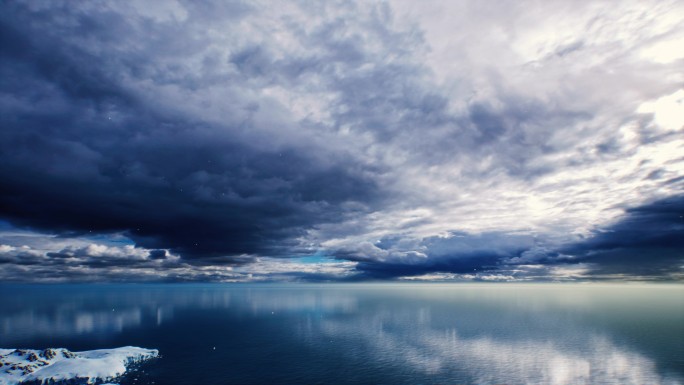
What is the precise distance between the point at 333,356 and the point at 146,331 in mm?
119330

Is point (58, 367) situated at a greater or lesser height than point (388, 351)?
greater

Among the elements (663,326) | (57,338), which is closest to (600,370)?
(663,326)

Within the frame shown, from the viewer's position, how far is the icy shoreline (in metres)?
85.2

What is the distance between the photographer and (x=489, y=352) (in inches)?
4747

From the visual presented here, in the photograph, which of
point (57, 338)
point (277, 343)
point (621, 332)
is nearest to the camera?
point (277, 343)

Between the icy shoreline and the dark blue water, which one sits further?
the dark blue water

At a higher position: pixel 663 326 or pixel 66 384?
pixel 66 384

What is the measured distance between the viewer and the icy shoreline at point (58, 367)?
85188 millimetres

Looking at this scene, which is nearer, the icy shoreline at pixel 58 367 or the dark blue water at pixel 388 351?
the icy shoreline at pixel 58 367

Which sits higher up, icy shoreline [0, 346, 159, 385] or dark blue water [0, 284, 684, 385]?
icy shoreline [0, 346, 159, 385]

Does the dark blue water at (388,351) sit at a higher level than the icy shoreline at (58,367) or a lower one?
lower

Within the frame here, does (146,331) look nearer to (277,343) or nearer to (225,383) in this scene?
(277,343)

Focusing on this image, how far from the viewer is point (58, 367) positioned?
90.5 metres

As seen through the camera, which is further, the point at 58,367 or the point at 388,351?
the point at 388,351
